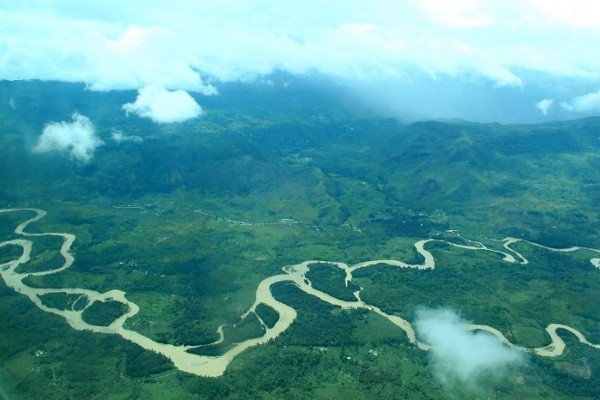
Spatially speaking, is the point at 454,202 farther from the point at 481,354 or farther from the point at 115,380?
the point at 115,380

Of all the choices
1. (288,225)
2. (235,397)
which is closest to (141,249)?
(288,225)

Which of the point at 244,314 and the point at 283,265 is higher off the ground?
the point at 283,265

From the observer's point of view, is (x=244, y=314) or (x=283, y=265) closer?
(x=244, y=314)

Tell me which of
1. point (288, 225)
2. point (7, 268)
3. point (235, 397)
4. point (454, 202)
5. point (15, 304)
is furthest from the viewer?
point (454, 202)

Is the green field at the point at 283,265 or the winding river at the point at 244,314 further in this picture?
the winding river at the point at 244,314

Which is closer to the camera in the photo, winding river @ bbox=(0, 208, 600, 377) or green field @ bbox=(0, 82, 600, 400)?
green field @ bbox=(0, 82, 600, 400)

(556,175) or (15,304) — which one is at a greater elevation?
(556,175)

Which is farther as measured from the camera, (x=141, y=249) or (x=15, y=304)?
(x=141, y=249)

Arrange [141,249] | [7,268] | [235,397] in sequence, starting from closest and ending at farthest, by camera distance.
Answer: [235,397]
[7,268]
[141,249]
